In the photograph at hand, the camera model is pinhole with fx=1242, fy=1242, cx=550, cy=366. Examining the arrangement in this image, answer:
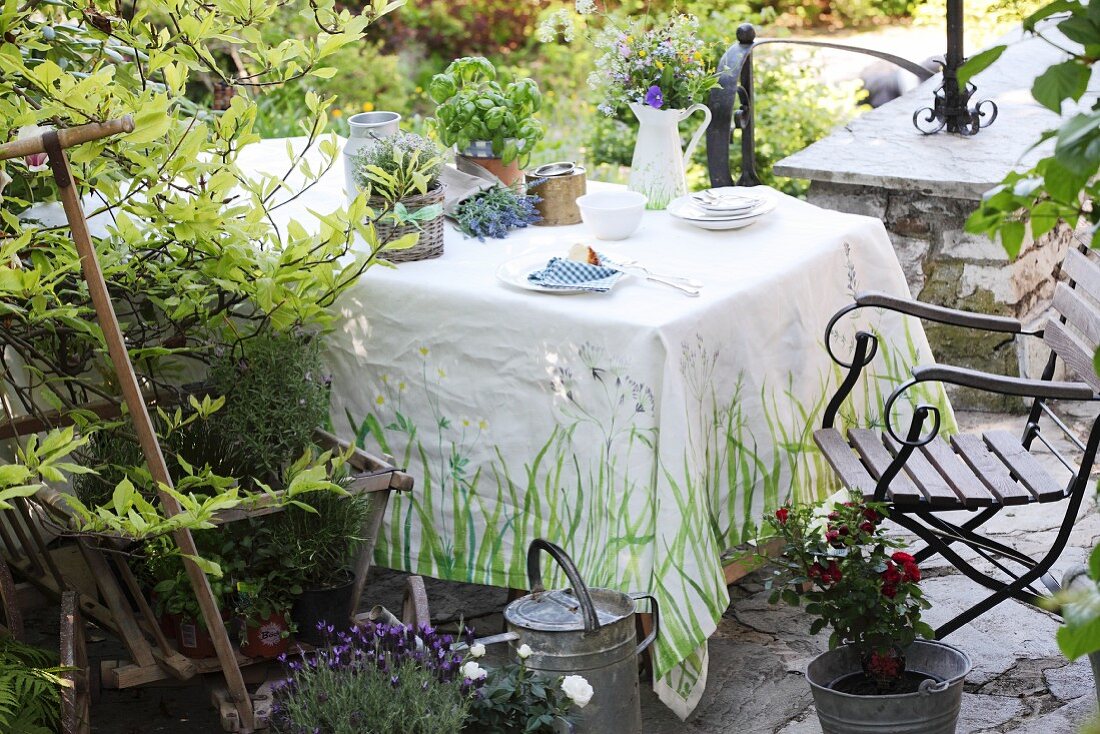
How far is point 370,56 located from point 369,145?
541cm

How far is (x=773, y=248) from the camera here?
9.92ft

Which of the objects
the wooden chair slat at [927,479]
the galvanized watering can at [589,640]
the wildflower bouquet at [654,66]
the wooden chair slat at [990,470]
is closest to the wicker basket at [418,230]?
the wildflower bouquet at [654,66]

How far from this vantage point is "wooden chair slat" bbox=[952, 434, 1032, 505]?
2725mm

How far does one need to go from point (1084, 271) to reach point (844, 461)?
0.77m

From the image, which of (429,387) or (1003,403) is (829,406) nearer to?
(429,387)

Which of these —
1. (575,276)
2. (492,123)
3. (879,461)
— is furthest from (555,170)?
(879,461)

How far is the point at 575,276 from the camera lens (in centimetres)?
280

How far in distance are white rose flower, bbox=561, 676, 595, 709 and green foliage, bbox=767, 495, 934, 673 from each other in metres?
0.52

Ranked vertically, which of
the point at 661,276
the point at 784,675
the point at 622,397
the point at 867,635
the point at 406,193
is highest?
the point at 406,193

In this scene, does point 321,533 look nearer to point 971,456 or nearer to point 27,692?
point 27,692

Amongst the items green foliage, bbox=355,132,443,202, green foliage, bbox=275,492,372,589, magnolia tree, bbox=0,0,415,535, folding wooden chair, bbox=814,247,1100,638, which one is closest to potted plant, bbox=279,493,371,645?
green foliage, bbox=275,492,372,589

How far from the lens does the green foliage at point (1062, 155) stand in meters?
0.98

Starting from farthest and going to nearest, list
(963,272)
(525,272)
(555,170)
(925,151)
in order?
(925,151)
(963,272)
(555,170)
(525,272)

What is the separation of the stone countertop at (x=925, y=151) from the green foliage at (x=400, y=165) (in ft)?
6.26
